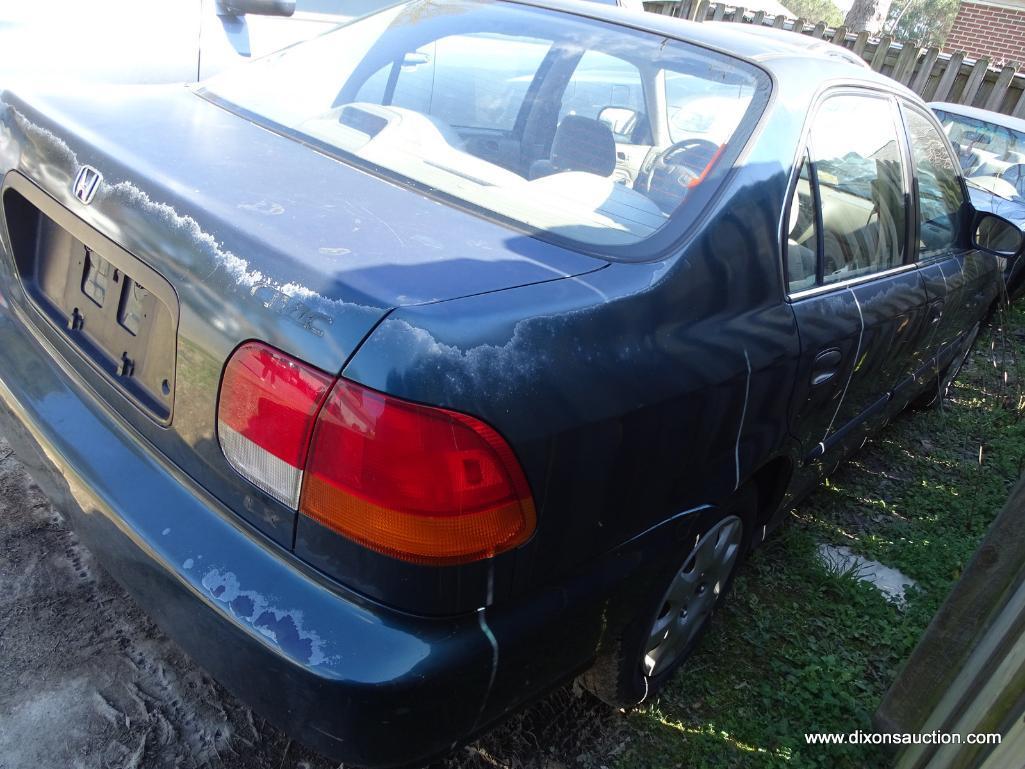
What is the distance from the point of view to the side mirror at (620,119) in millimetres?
2242

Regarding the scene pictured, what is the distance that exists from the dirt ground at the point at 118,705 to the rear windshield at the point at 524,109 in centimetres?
130

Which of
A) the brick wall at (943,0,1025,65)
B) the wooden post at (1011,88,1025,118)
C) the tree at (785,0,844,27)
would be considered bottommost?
the wooden post at (1011,88,1025,118)

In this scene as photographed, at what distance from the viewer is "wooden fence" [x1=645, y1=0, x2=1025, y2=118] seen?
969cm

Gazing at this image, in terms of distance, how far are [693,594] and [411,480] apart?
1.24 m

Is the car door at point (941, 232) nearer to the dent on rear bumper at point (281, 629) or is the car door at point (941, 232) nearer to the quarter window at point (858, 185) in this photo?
the quarter window at point (858, 185)

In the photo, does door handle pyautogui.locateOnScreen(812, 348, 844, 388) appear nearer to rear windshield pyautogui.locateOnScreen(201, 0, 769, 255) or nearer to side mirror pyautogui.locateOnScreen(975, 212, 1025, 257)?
rear windshield pyautogui.locateOnScreen(201, 0, 769, 255)

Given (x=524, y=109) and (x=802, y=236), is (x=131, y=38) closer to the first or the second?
(x=524, y=109)

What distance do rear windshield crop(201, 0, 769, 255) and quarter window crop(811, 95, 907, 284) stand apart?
0.35 meters

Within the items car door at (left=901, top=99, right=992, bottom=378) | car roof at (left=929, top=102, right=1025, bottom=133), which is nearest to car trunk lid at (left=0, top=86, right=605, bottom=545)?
car door at (left=901, top=99, right=992, bottom=378)

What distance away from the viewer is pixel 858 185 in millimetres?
2555

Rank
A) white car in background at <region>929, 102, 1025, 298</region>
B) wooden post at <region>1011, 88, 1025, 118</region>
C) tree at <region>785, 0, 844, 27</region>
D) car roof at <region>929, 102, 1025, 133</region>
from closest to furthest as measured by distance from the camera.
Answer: white car in background at <region>929, 102, 1025, 298</region> → car roof at <region>929, 102, 1025, 133</region> → wooden post at <region>1011, 88, 1025, 118</region> → tree at <region>785, 0, 844, 27</region>

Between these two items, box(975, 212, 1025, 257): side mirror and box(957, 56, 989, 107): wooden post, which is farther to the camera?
box(957, 56, 989, 107): wooden post

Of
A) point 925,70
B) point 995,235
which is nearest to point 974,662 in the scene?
point 995,235

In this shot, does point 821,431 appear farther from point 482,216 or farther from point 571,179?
point 482,216
